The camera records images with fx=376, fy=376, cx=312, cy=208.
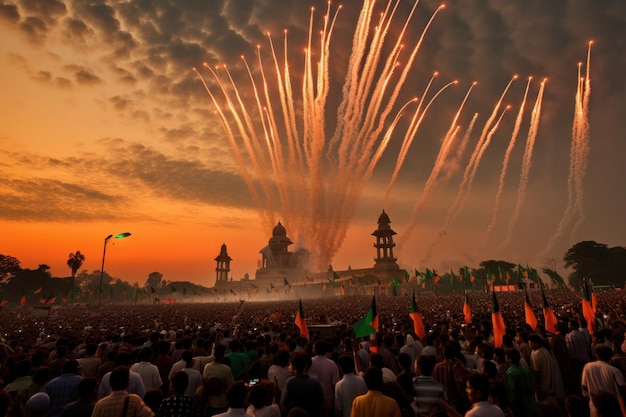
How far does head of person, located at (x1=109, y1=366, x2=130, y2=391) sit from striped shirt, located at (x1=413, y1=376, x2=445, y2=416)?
13.1 ft

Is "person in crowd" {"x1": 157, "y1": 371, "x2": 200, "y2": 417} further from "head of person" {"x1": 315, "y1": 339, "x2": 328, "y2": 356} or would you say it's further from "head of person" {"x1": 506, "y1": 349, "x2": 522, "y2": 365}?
"head of person" {"x1": 506, "y1": 349, "x2": 522, "y2": 365}

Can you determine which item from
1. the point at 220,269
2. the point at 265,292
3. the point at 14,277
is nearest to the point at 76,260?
the point at 14,277

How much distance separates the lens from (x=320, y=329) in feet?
48.5

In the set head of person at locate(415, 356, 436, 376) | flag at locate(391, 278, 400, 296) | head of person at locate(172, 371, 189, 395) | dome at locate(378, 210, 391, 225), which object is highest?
dome at locate(378, 210, 391, 225)

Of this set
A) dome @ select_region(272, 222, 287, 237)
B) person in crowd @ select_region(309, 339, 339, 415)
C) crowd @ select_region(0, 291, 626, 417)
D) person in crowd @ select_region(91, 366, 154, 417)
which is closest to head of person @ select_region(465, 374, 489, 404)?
crowd @ select_region(0, 291, 626, 417)

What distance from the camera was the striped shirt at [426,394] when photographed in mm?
5363

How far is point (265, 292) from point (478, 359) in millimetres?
90596

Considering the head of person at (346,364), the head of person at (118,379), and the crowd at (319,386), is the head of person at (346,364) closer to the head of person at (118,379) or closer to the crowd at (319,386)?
the crowd at (319,386)

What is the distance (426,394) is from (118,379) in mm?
4190

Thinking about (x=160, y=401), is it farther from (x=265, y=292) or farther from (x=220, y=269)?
(x=220, y=269)

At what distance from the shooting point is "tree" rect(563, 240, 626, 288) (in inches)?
3634

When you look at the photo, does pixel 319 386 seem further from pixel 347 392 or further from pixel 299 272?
pixel 299 272

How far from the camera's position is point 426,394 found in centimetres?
542

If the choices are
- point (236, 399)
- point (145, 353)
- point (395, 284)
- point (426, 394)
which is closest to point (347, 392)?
point (426, 394)
